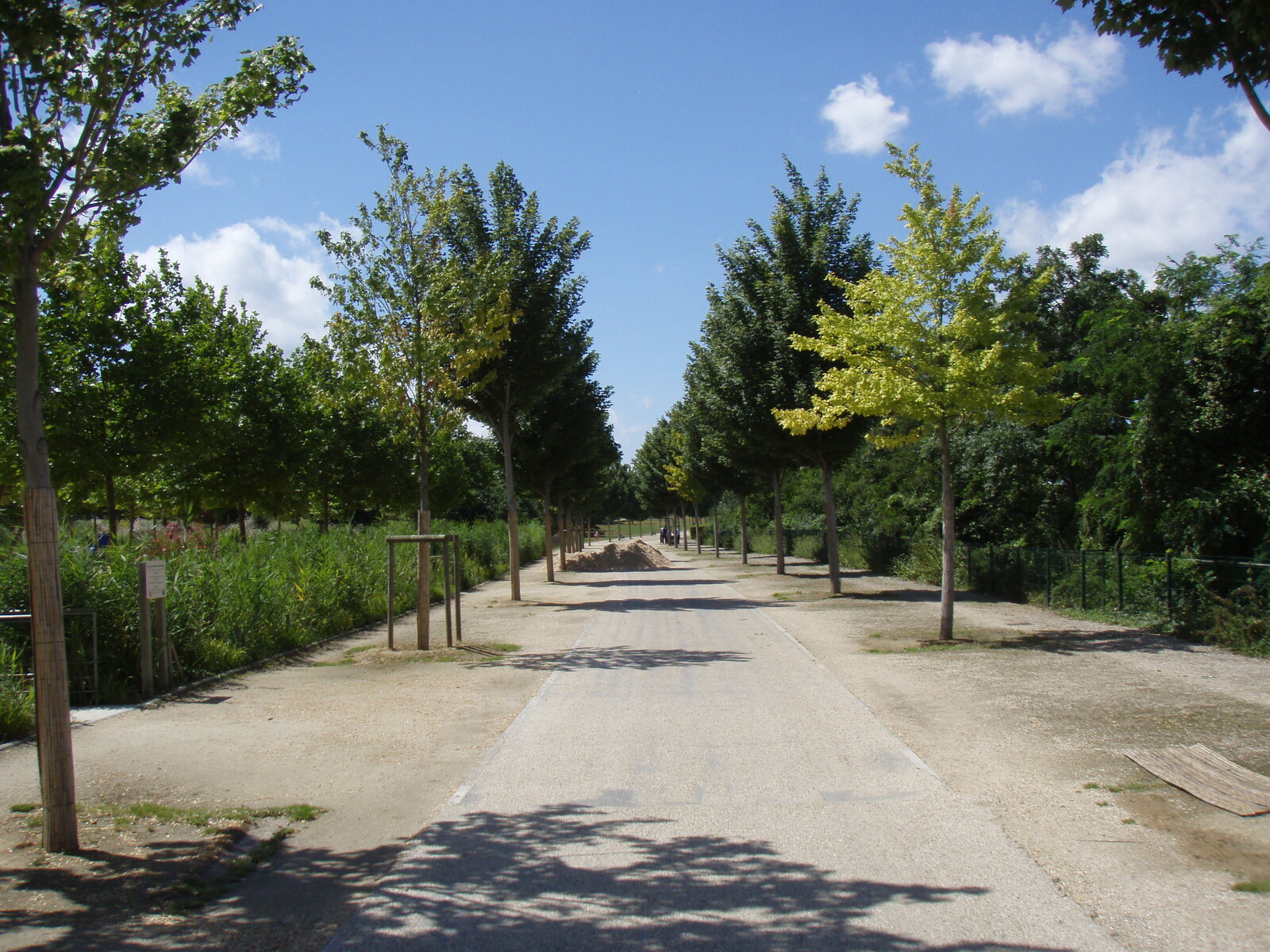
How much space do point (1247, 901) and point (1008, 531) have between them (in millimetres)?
20505

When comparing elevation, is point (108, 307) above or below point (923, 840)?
above

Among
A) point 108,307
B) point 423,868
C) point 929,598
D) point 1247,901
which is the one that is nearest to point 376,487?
point 108,307

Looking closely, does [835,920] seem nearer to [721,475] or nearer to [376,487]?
[376,487]

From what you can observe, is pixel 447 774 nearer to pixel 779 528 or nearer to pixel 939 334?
pixel 939 334

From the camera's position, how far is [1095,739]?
25.7 ft

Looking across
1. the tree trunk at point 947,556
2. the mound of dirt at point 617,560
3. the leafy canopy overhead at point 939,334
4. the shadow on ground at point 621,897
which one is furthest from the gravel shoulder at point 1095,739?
the mound of dirt at point 617,560

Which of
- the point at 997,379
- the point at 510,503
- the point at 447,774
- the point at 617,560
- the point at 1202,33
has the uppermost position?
the point at 1202,33

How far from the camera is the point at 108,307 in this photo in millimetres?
16609

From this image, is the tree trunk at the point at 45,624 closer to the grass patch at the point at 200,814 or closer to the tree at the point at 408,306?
the grass patch at the point at 200,814

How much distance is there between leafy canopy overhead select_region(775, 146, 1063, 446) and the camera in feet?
43.4

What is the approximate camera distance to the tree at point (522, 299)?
2317 cm

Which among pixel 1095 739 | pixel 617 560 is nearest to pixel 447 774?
pixel 1095 739

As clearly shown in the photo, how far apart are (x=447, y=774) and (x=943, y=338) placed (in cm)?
1009

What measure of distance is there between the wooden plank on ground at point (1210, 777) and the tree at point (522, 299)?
669 inches
